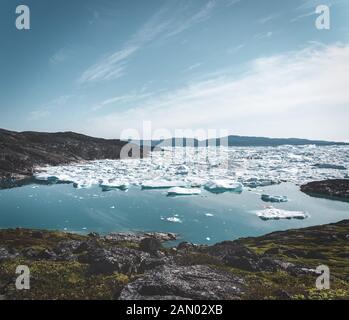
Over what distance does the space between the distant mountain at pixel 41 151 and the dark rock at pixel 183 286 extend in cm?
9950

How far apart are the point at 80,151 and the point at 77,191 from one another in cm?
8572

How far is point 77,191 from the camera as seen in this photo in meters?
91.2

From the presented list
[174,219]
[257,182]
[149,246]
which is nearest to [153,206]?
[174,219]

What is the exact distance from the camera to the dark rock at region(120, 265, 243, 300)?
2177 centimetres

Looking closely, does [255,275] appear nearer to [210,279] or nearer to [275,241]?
[210,279]

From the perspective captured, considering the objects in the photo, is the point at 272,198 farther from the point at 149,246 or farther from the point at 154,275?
the point at 154,275

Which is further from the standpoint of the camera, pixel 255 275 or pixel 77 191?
pixel 77 191

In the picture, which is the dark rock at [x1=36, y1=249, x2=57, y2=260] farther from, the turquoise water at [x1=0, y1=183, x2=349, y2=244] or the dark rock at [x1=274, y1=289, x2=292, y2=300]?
the turquoise water at [x1=0, y1=183, x2=349, y2=244]

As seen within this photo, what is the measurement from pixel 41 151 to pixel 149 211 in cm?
9548

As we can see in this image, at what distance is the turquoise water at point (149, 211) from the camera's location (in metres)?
58.2

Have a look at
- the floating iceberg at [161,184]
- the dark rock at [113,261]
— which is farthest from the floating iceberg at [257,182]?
the dark rock at [113,261]

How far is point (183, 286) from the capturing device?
22672mm
